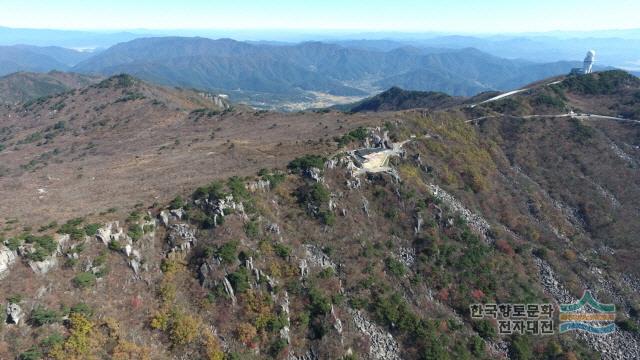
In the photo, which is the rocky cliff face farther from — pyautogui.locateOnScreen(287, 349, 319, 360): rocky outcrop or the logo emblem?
the logo emblem

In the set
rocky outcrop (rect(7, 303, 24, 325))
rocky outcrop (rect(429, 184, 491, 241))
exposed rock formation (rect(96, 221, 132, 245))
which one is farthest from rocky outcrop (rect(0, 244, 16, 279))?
rocky outcrop (rect(429, 184, 491, 241))

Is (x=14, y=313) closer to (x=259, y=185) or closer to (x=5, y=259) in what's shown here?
(x=5, y=259)

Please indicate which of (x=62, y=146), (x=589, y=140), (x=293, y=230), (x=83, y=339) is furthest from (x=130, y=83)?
(x=589, y=140)

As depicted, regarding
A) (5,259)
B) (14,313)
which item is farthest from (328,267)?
(5,259)

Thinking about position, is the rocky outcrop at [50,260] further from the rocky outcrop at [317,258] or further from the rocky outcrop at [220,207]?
the rocky outcrop at [317,258]

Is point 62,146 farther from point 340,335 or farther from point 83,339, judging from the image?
point 340,335

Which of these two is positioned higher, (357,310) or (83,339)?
(83,339)
